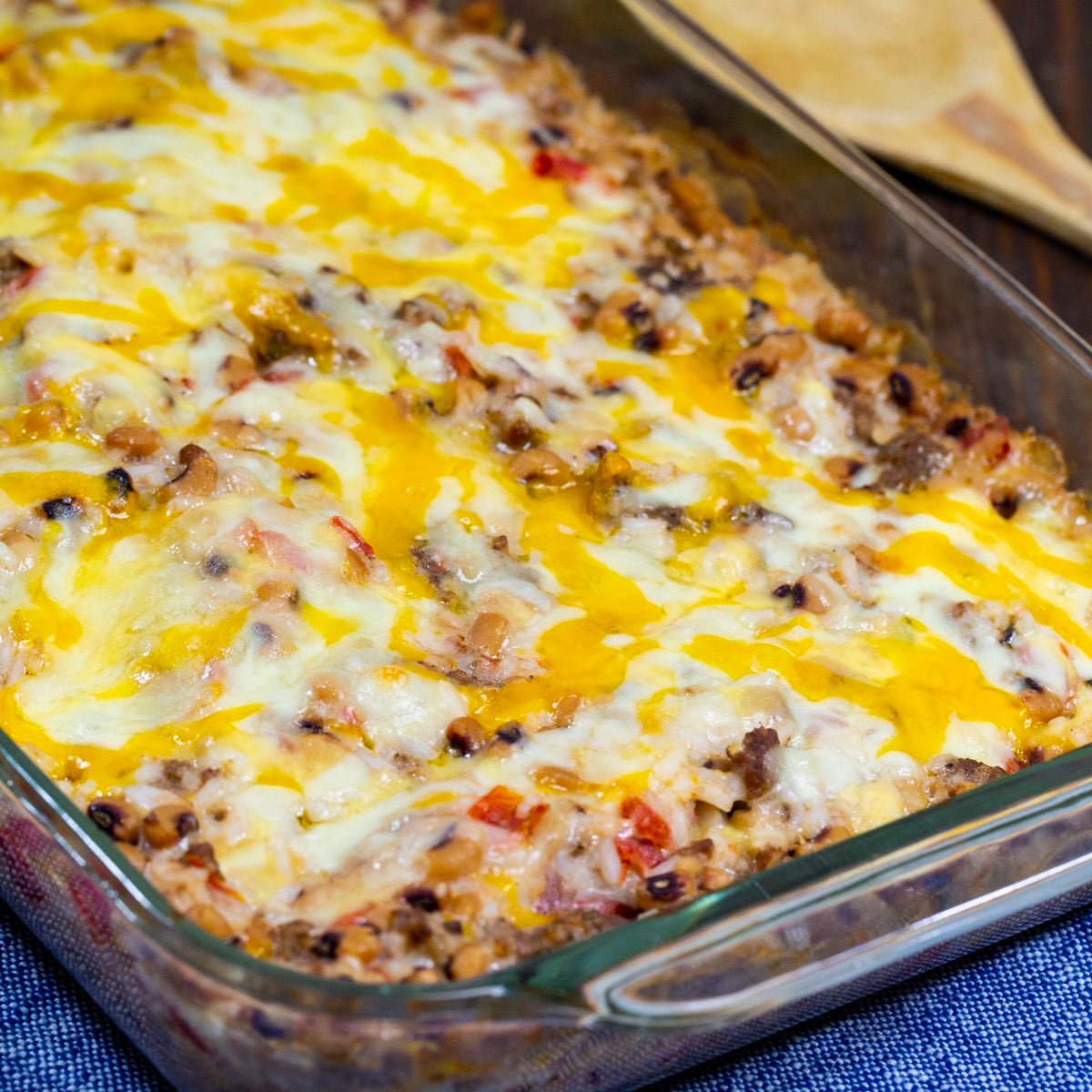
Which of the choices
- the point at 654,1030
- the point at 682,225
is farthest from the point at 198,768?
the point at 682,225

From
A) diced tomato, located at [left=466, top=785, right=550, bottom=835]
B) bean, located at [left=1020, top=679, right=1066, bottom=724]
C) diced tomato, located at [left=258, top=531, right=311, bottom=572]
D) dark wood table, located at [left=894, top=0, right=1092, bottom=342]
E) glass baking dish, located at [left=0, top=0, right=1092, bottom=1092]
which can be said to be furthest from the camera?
dark wood table, located at [left=894, top=0, right=1092, bottom=342]

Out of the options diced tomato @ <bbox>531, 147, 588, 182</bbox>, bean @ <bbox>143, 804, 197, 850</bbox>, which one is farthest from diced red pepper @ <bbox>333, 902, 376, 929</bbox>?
diced tomato @ <bbox>531, 147, 588, 182</bbox>

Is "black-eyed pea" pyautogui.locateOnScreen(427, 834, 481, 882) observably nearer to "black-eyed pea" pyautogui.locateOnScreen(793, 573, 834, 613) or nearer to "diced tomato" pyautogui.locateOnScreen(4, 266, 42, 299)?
"black-eyed pea" pyautogui.locateOnScreen(793, 573, 834, 613)

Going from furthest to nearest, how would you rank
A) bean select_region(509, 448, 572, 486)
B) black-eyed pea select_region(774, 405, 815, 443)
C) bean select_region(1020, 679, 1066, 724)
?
1. black-eyed pea select_region(774, 405, 815, 443)
2. bean select_region(509, 448, 572, 486)
3. bean select_region(1020, 679, 1066, 724)

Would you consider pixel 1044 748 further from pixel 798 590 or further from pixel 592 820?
pixel 592 820

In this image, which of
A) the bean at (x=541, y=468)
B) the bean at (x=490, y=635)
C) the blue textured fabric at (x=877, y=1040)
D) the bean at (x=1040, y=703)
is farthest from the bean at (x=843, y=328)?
the blue textured fabric at (x=877, y=1040)

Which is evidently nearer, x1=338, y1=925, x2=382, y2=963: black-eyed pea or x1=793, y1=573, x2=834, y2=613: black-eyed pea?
x1=338, y1=925, x2=382, y2=963: black-eyed pea

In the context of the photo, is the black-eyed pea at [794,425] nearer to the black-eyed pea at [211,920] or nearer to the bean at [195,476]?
the bean at [195,476]

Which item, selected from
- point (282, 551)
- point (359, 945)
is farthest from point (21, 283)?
point (359, 945)
